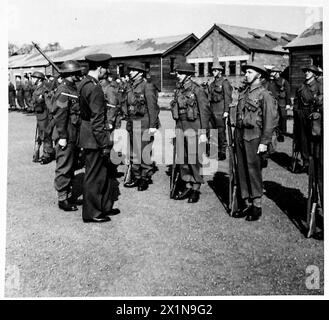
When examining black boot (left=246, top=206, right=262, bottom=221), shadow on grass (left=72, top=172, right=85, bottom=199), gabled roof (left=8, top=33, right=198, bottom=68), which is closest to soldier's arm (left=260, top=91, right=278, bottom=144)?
black boot (left=246, top=206, right=262, bottom=221)

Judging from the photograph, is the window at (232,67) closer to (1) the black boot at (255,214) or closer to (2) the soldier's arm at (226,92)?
(2) the soldier's arm at (226,92)

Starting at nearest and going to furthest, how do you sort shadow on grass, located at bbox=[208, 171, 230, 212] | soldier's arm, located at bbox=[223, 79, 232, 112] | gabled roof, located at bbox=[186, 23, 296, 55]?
shadow on grass, located at bbox=[208, 171, 230, 212] → soldier's arm, located at bbox=[223, 79, 232, 112] → gabled roof, located at bbox=[186, 23, 296, 55]

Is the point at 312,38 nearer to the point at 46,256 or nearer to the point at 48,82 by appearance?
the point at 48,82

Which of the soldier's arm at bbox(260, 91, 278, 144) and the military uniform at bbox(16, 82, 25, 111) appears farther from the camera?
the military uniform at bbox(16, 82, 25, 111)

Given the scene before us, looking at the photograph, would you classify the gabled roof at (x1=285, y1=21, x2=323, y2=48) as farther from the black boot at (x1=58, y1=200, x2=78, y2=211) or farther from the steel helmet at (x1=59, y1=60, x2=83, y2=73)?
the black boot at (x1=58, y1=200, x2=78, y2=211)

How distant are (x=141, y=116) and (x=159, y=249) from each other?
3.21 meters

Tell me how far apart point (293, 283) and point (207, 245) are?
1.18m

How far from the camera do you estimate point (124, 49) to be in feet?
110

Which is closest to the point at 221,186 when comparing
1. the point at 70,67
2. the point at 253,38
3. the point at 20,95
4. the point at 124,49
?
the point at 70,67

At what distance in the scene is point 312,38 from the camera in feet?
69.8

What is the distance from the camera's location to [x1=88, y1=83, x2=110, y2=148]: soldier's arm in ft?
16.6

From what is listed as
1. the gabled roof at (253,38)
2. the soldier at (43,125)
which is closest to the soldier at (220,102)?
the soldier at (43,125)

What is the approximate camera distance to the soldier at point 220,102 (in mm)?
9875

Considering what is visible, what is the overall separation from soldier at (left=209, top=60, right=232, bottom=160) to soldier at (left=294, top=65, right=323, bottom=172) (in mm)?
2099
